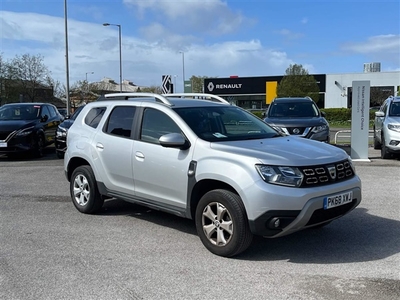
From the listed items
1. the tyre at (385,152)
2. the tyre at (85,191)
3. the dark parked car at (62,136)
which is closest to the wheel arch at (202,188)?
the tyre at (85,191)

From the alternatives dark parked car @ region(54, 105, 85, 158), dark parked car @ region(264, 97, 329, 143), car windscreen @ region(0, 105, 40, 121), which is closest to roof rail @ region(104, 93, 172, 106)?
dark parked car @ region(264, 97, 329, 143)

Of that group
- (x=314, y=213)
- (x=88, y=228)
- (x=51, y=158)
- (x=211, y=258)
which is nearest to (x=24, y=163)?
(x=51, y=158)

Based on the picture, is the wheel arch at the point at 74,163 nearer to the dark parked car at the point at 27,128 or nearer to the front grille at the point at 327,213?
the front grille at the point at 327,213

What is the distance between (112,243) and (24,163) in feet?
27.2

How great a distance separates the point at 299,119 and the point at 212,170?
7.83 meters

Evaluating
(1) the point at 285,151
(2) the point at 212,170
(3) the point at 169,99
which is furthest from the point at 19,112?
(1) the point at 285,151

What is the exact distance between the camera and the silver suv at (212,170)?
4.27 m

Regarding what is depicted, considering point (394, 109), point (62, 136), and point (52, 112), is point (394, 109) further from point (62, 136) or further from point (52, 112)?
point (52, 112)

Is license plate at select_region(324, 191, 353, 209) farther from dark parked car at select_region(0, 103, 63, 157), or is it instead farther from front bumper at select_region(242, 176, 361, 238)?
dark parked car at select_region(0, 103, 63, 157)

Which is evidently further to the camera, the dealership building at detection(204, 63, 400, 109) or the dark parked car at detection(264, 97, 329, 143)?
the dealership building at detection(204, 63, 400, 109)

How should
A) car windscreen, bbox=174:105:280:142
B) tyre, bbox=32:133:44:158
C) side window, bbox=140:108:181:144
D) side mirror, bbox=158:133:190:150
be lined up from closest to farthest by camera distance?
1. side mirror, bbox=158:133:190:150
2. car windscreen, bbox=174:105:280:142
3. side window, bbox=140:108:181:144
4. tyre, bbox=32:133:44:158

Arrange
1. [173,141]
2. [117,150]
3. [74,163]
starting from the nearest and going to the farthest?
[173,141], [117,150], [74,163]

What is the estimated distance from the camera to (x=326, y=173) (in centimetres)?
448

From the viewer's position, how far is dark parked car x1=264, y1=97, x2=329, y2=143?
11.4 meters
